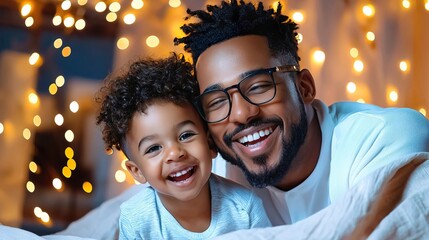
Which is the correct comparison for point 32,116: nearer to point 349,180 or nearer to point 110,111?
point 110,111

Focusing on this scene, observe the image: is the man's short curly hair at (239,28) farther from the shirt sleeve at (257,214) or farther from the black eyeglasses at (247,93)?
the shirt sleeve at (257,214)

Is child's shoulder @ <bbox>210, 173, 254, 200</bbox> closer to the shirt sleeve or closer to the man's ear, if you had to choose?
the shirt sleeve

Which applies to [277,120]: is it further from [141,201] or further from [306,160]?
[141,201]

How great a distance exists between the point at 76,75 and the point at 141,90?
0.87 metres

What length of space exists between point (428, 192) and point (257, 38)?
1.49 feet

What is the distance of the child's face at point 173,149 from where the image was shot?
112 centimetres

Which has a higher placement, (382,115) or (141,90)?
(141,90)

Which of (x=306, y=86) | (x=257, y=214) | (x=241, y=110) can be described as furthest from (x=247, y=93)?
(x=257, y=214)

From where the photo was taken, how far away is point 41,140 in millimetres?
1960

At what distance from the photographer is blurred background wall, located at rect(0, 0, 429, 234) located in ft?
6.36

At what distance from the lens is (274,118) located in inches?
44.0

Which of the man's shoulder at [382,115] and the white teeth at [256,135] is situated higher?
the white teeth at [256,135]

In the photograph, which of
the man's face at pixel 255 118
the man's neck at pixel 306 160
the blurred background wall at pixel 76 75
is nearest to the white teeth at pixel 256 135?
the man's face at pixel 255 118

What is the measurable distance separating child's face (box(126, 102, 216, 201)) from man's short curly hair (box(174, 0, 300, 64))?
0.13 metres
